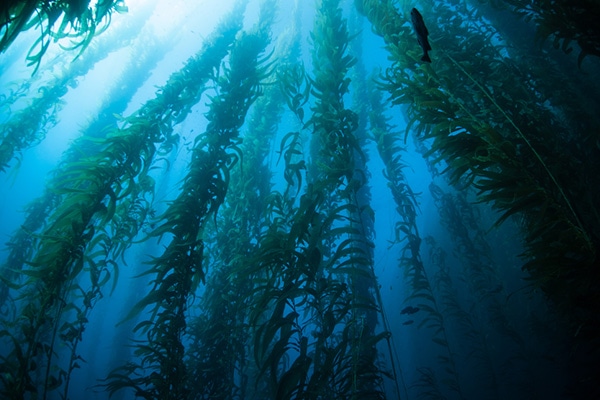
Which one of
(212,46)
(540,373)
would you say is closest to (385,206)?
(540,373)

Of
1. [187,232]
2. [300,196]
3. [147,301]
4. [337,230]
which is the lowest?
[147,301]

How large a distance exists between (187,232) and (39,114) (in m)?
6.83

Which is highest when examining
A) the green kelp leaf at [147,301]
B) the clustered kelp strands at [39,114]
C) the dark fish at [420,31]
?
the clustered kelp strands at [39,114]

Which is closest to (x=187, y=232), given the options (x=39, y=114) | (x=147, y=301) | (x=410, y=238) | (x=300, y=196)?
(x=147, y=301)

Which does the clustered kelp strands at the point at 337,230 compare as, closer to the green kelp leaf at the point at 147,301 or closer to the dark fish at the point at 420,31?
the dark fish at the point at 420,31

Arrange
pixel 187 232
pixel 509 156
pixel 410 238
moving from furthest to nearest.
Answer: pixel 410 238, pixel 187 232, pixel 509 156

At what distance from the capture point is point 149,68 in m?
11.7

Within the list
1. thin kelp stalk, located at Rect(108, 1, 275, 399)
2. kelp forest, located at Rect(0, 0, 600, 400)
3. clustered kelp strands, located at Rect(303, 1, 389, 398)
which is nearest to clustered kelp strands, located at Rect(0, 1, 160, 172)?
kelp forest, located at Rect(0, 0, 600, 400)

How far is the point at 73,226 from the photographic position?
2426 millimetres

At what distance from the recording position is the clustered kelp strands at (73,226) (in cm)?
202

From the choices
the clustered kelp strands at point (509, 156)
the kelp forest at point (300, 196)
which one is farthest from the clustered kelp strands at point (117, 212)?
the clustered kelp strands at point (509, 156)

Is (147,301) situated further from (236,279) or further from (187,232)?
(236,279)

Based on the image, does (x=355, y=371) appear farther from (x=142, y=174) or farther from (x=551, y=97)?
(x=551, y=97)

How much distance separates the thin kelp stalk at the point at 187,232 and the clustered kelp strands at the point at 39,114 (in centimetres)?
368
